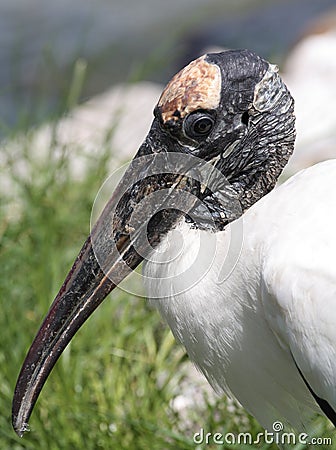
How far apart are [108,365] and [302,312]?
1.45 metres

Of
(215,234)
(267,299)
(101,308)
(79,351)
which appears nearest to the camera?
(267,299)

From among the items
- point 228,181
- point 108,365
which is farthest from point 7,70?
point 228,181

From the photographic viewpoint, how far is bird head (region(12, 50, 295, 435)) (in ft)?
8.07

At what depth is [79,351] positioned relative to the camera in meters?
3.51

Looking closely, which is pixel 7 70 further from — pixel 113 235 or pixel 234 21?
pixel 113 235

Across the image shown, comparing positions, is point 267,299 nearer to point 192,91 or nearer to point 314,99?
point 192,91

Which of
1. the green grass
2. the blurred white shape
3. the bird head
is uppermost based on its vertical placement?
the bird head

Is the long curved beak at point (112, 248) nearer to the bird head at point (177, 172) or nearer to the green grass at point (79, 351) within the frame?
the bird head at point (177, 172)

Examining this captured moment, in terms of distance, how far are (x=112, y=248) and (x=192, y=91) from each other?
45cm

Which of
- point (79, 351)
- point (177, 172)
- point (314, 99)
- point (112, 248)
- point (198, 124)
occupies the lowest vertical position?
point (79, 351)

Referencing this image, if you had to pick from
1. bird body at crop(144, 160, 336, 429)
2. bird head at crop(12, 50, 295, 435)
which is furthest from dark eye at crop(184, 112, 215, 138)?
bird body at crop(144, 160, 336, 429)

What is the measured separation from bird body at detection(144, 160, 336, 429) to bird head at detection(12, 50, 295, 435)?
0.09m

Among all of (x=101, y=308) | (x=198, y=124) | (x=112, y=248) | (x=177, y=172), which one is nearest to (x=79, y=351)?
(x=101, y=308)

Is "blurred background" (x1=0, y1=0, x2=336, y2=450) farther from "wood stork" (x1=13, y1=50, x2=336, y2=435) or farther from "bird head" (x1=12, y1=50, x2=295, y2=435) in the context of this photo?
"bird head" (x1=12, y1=50, x2=295, y2=435)
